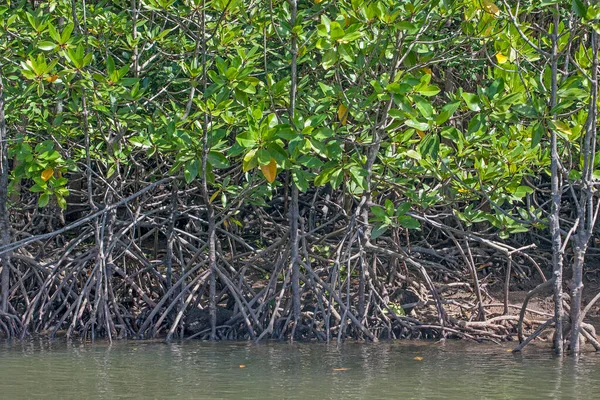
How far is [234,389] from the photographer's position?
6.00 metres

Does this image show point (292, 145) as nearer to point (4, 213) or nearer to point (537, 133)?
point (537, 133)

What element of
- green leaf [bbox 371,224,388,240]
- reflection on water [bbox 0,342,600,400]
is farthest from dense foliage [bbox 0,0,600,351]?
reflection on water [bbox 0,342,600,400]

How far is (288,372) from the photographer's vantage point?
6.54m

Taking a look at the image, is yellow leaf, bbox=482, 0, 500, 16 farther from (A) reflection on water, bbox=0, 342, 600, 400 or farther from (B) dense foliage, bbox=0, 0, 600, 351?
(A) reflection on water, bbox=0, 342, 600, 400

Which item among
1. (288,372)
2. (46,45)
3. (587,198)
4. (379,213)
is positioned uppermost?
(46,45)

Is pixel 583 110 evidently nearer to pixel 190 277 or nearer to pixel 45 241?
pixel 190 277

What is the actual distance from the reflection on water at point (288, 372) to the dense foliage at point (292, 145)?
43 centimetres

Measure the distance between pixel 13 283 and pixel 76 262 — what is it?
2.25ft

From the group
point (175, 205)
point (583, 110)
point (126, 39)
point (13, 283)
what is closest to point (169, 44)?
point (126, 39)

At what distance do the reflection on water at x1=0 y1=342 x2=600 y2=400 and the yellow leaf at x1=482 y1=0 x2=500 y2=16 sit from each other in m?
2.39

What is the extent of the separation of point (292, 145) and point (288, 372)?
1571 millimetres

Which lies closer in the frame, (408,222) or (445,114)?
(445,114)

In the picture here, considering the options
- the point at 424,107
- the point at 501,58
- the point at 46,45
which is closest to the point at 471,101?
the point at 424,107

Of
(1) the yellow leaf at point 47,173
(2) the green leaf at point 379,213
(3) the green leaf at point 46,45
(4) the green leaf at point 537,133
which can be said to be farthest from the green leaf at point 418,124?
(1) the yellow leaf at point 47,173
